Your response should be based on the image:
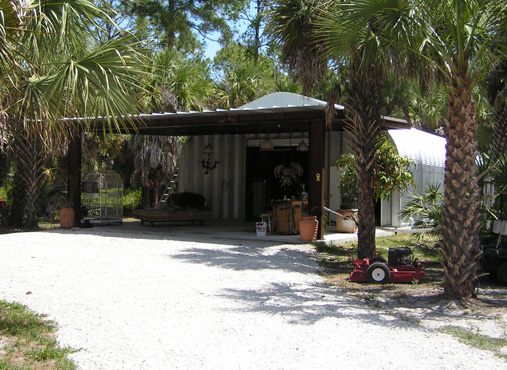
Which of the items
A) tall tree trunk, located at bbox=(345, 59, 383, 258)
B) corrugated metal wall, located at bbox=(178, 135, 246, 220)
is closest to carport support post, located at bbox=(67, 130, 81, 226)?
corrugated metal wall, located at bbox=(178, 135, 246, 220)

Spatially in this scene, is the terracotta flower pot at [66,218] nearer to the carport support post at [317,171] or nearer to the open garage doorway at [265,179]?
the open garage doorway at [265,179]

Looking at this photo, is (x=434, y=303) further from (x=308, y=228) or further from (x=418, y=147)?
(x=418, y=147)

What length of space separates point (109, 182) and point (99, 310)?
1090 centimetres

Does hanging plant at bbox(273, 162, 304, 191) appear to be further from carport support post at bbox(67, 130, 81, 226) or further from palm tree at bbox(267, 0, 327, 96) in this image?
carport support post at bbox(67, 130, 81, 226)

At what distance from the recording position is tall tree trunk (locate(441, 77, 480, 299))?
7.18 metres

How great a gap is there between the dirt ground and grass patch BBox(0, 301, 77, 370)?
3911 mm

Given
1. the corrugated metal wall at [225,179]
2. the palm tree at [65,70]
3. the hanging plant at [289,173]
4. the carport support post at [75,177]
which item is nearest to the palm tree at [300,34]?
the palm tree at [65,70]

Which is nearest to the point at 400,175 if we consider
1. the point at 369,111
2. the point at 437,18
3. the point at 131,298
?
the point at 369,111

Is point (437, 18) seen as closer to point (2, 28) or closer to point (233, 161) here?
point (2, 28)

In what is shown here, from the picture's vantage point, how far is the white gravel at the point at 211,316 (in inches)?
193

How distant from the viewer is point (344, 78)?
10.9 meters

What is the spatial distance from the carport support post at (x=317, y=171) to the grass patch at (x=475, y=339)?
7.07m

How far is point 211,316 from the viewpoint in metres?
6.25

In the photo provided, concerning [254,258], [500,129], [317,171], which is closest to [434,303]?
[254,258]
